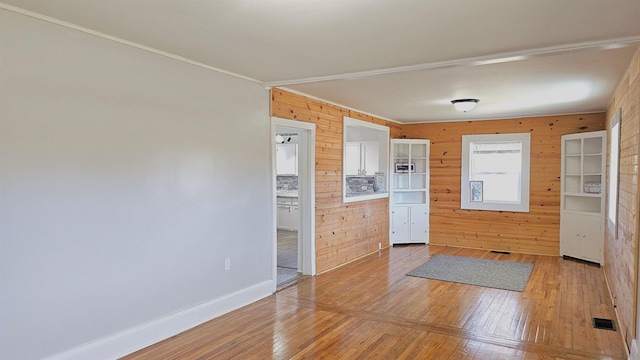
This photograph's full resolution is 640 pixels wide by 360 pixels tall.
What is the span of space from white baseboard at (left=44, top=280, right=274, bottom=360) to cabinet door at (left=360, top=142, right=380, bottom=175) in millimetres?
5271

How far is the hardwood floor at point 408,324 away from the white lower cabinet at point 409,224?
7.68ft

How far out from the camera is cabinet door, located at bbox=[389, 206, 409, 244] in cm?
773

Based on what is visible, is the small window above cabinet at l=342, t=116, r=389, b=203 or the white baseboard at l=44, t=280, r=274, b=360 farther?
the small window above cabinet at l=342, t=116, r=389, b=203

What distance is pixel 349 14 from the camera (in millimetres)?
2463

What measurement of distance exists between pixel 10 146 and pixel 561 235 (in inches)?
287

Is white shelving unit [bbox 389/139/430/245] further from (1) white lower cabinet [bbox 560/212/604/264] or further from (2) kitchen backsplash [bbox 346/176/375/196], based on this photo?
(1) white lower cabinet [bbox 560/212/604/264]

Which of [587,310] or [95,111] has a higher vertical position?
[95,111]

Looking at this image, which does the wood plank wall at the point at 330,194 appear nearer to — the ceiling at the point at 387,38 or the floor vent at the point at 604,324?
the ceiling at the point at 387,38

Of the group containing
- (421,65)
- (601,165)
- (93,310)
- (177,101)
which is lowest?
(93,310)

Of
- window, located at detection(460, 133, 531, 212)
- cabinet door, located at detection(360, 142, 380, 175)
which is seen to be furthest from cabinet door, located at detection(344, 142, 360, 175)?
window, located at detection(460, 133, 531, 212)

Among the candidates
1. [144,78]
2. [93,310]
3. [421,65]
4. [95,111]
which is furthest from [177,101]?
[421,65]

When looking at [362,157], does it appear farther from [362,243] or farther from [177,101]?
[177,101]

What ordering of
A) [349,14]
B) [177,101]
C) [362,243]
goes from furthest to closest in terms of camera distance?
[362,243] < [177,101] < [349,14]

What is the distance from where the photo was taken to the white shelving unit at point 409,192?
7762 mm
